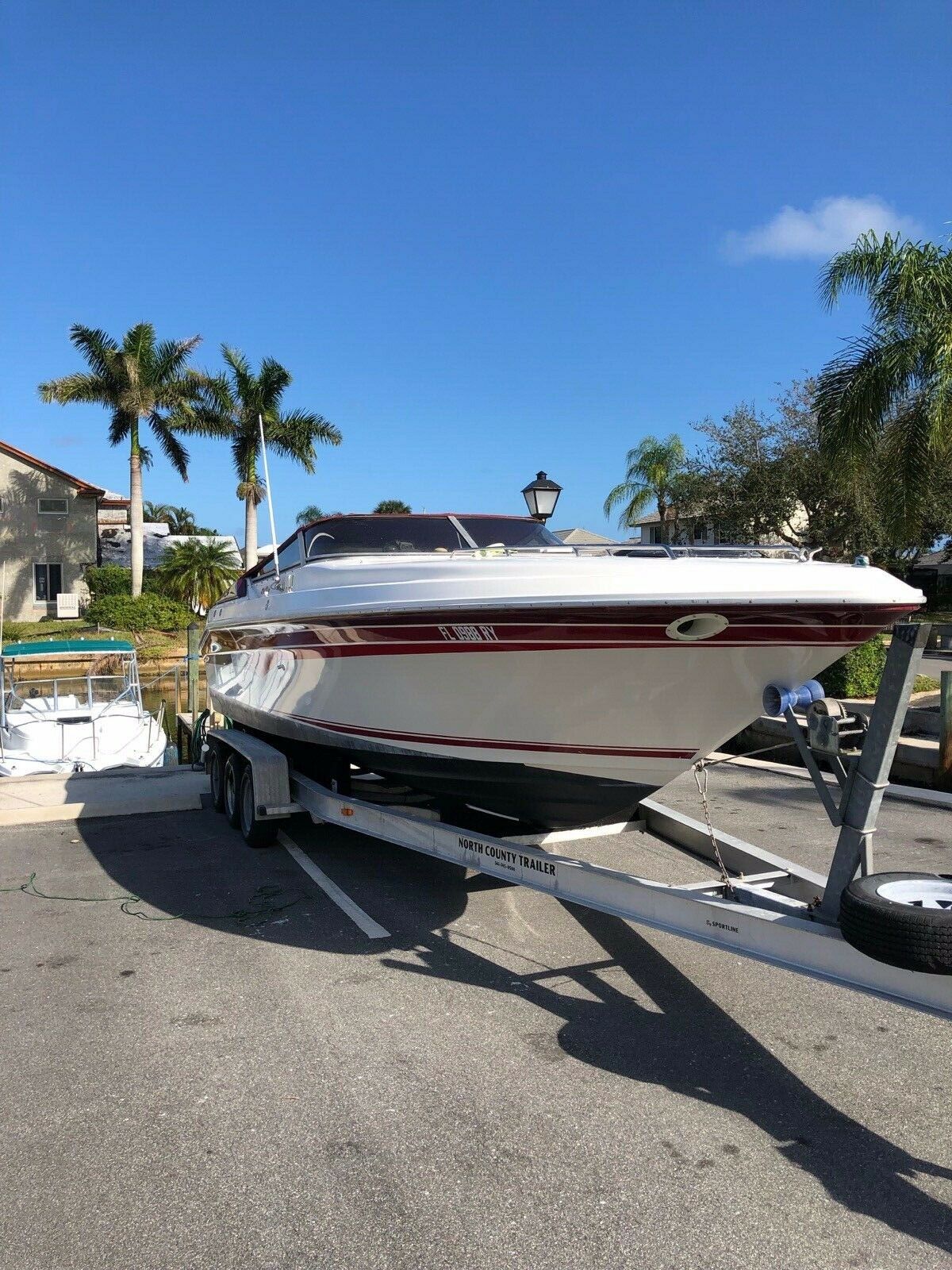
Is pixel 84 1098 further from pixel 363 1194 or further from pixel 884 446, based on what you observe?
pixel 884 446

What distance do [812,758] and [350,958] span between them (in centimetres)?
251

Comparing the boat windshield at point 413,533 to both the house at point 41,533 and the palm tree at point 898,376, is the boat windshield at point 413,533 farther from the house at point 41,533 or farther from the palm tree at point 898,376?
the house at point 41,533

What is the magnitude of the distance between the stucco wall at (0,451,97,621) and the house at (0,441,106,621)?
0.03 meters

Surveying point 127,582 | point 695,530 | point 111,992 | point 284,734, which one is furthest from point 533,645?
point 127,582

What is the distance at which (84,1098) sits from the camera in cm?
346

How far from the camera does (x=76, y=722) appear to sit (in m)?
14.4

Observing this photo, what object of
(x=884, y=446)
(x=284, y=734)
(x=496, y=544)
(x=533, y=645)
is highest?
(x=884, y=446)

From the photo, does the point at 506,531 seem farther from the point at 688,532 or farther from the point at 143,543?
the point at 143,543

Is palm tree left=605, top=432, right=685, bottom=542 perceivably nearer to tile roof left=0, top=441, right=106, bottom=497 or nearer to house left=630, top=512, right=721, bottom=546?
house left=630, top=512, right=721, bottom=546

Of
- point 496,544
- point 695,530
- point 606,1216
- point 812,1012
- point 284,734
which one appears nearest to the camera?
point 606,1216

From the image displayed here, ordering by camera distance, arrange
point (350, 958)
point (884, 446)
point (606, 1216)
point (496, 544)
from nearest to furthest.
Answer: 1. point (606, 1216)
2. point (350, 958)
3. point (496, 544)
4. point (884, 446)

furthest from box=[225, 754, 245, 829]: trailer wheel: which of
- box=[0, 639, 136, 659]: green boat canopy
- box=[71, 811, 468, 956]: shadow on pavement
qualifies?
box=[0, 639, 136, 659]: green boat canopy

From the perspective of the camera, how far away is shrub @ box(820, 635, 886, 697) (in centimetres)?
1278

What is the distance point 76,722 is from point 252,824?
8768mm
